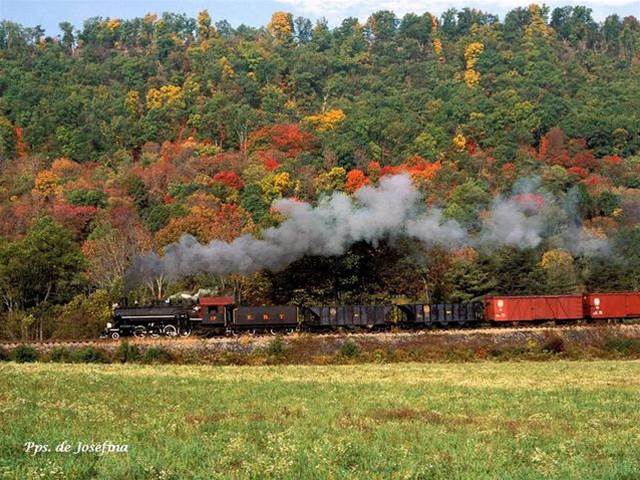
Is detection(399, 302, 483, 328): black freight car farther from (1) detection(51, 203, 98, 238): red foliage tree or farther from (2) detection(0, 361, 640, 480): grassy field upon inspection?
(1) detection(51, 203, 98, 238): red foliage tree

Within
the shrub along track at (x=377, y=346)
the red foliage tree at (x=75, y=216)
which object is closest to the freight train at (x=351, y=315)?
the shrub along track at (x=377, y=346)

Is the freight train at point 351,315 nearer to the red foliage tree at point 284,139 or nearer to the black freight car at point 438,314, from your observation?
the black freight car at point 438,314

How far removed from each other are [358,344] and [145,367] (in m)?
15.3

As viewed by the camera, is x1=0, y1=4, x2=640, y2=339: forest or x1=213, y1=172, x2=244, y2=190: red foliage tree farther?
x1=213, y1=172, x2=244, y2=190: red foliage tree

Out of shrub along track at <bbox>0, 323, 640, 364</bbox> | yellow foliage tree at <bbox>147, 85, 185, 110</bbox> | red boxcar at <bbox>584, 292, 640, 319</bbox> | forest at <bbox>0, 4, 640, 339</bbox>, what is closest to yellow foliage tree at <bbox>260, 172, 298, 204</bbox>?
forest at <bbox>0, 4, 640, 339</bbox>

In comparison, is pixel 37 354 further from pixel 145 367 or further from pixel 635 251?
pixel 635 251

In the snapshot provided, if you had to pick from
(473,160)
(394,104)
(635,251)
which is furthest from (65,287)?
(394,104)

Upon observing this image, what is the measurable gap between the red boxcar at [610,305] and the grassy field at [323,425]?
1128 inches

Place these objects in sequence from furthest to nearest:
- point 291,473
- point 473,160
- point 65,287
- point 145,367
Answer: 1. point 473,160
2. point 65,287
3. point 145,367
4. point 291,473

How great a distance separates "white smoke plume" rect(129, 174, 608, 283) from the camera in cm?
6262

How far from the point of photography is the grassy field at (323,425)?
17.4 metres

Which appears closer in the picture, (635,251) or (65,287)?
(65,287)

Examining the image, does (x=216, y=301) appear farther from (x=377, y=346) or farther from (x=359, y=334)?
(x=377, y=346)

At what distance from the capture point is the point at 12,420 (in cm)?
2195
